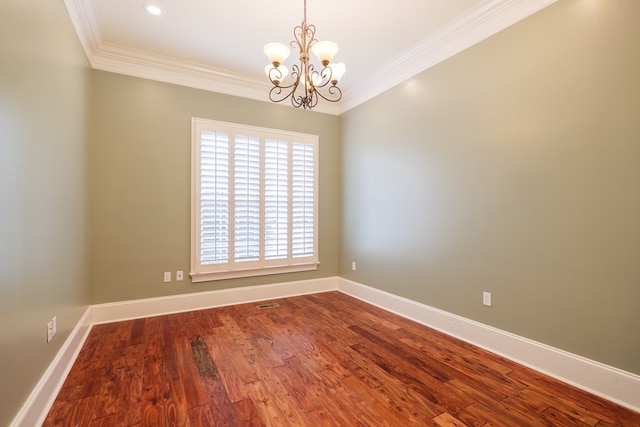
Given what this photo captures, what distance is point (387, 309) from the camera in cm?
381

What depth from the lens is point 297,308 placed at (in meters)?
3.88

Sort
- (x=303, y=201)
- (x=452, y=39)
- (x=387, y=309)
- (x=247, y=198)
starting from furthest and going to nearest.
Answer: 1. (x=303, y=201)
2. (x=247, y=198)
3. (x=387, y=309)
4. (x=452, y=39)

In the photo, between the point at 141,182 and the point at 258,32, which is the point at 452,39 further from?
the point at 141,182

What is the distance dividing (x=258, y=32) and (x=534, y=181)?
290cm

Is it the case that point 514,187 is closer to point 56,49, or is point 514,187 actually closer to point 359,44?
point 359,44

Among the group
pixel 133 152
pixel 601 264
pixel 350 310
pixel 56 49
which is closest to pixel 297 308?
pixel 350 310

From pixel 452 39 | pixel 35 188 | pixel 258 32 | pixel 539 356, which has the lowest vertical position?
pixel 539 356

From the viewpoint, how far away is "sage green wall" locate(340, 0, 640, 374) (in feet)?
6.50

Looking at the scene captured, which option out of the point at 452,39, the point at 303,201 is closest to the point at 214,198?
the point at 303,201

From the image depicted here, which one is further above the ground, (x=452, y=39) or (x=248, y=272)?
(x=452, y=39)

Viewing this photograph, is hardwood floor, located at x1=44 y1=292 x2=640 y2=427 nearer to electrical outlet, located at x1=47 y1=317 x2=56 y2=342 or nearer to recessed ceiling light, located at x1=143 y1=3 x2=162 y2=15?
electrical outlet, located at x1=47 y1=317 x2=56 y2=342

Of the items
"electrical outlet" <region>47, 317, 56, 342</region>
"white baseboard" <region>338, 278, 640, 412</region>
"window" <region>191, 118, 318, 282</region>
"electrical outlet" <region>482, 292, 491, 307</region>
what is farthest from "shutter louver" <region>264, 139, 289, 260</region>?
Result: "electrical outlet" <region>482, 292, 491, 307</region>

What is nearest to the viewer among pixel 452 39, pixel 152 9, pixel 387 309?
pixel 152 9

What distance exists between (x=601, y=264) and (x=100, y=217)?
15.0ft
